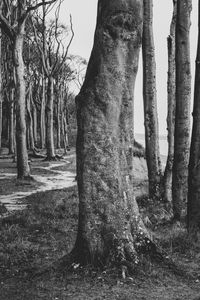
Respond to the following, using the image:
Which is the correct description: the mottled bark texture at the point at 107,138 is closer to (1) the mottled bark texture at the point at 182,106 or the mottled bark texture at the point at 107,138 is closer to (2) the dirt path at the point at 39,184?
(1) the mottled bark texture at the point at 182,106

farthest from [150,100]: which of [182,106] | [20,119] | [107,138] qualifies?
[20,119]

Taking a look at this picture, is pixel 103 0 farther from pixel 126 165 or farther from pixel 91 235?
pixel 91 235

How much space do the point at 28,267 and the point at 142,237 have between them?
1.57m

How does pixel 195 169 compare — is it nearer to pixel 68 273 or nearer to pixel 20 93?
pixel 68 273

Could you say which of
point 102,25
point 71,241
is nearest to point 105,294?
point 71,241

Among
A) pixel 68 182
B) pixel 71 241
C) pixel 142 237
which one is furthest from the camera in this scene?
pixel 68 182

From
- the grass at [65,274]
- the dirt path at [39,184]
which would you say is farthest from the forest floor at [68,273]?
the dirt path at [39,184]

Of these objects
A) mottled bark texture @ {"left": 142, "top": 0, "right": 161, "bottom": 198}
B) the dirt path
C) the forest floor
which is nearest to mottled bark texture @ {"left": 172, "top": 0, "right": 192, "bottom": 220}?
the forest floor

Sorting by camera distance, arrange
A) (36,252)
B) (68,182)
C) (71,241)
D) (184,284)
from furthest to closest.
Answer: (68,182) → (71,241) → (36,252) → (184,284)

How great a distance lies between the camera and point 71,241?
697cm

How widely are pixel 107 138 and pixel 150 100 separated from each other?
6706 mm

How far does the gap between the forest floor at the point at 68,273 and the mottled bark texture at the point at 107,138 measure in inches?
13.1

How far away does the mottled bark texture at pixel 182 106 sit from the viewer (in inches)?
327

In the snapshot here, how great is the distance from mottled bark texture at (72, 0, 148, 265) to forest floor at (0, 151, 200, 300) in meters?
0.33
